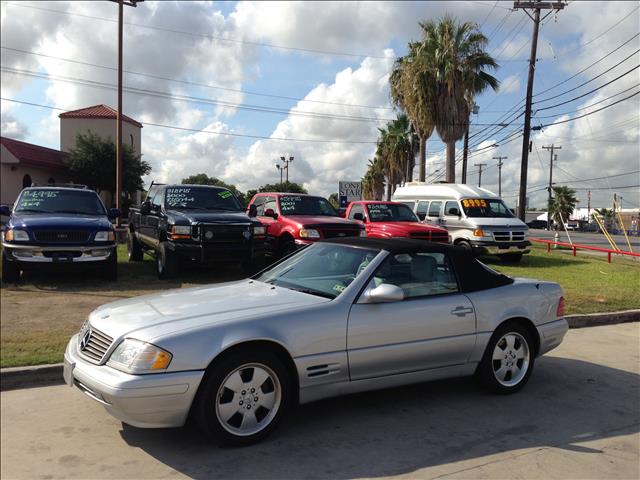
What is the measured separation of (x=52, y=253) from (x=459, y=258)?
369cm

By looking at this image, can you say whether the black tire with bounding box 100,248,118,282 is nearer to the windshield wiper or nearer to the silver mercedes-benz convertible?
the silver mercedes-benz convertible

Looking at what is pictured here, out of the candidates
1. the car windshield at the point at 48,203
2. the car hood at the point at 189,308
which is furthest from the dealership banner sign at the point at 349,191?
the car hood at the point at 189,308

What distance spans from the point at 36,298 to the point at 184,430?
2.25 meters

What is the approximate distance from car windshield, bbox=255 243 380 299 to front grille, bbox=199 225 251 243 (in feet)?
15.2

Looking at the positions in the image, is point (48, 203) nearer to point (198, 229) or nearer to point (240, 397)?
point (240, 397)

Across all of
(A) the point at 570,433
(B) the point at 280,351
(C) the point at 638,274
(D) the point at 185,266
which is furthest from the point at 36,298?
(C) the point at 638,274

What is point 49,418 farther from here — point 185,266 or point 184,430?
point 185,266

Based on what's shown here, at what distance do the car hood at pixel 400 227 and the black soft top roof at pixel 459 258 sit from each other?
337 inches

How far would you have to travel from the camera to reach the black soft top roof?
5.09m

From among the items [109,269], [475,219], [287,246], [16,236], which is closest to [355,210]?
[475,219]

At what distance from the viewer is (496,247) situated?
16516 mm

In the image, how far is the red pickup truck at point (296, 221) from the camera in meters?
11.7

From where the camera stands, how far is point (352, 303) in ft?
14.4

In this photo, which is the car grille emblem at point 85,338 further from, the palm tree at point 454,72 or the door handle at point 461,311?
the palm tree at point 454,72
